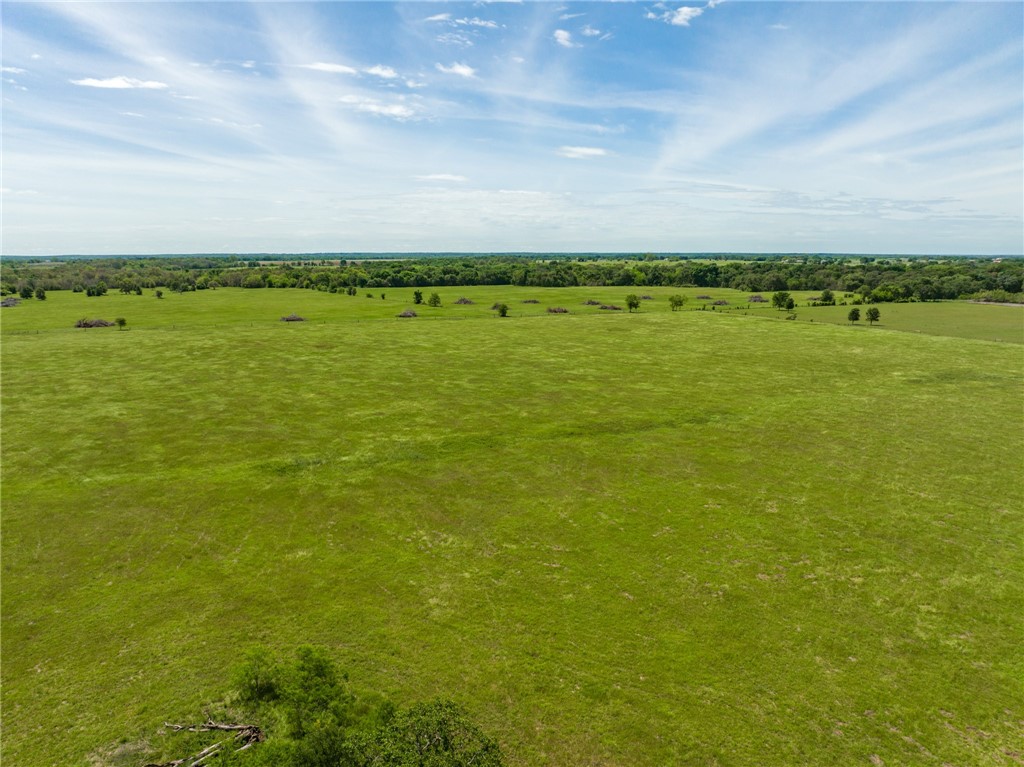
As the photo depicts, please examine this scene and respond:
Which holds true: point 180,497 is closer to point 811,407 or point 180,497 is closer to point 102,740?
point 102,740

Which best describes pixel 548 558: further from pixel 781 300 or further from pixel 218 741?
pixel 781 300

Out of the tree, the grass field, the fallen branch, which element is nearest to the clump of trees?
the fallen branch

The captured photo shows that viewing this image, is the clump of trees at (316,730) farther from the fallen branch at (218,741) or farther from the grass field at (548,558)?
the grass field at (548,558)

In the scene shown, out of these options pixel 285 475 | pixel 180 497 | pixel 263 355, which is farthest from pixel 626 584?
pixel 263 355

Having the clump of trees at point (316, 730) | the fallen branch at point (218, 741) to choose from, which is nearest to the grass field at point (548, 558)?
the fallen branch at point (218, 741)

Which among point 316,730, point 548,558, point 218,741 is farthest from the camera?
point 548,558

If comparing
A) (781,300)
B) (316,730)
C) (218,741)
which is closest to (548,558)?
(316,730)
